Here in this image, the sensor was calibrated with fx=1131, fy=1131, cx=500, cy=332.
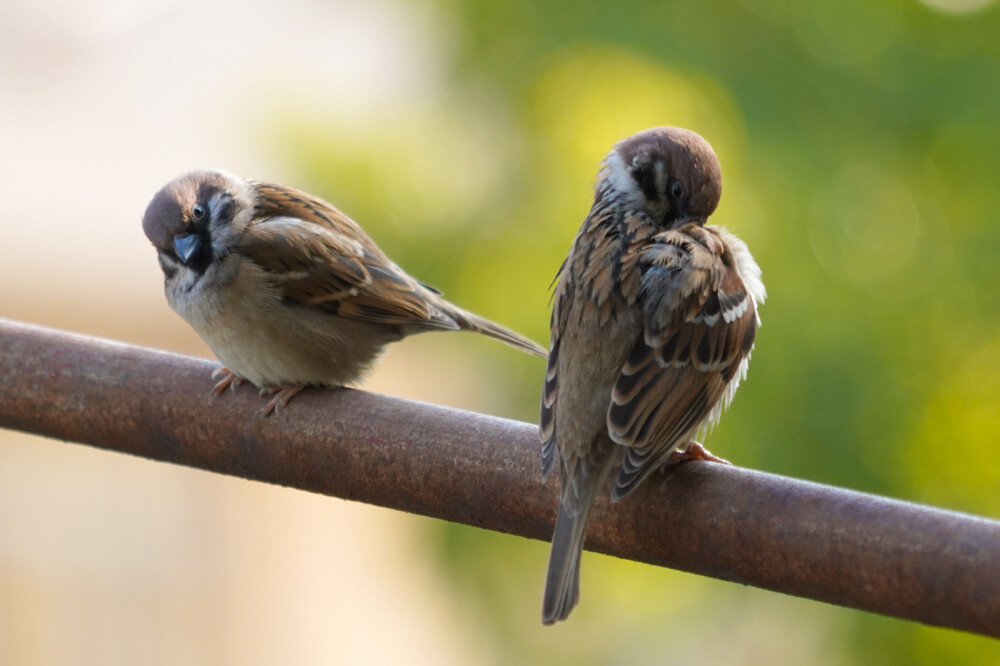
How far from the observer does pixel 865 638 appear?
450 centimetres

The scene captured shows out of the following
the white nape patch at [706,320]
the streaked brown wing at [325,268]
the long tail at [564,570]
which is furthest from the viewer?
the streaked brown wing at [325,268]

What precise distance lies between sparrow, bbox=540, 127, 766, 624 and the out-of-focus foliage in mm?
1827

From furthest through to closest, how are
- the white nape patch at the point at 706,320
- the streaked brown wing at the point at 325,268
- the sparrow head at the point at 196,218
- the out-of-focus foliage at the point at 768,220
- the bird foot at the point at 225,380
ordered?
1. the out-of-focus foliage at the point at 768,220
2. the streaked brown wing at the point at 325,268
3. the sparrow head at the point at 196,218
4. the bird foot at the point at 225,380
5. the white nape patch at the point at 706,320

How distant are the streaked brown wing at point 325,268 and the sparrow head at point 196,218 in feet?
0.16

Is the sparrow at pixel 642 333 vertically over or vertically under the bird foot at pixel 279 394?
over

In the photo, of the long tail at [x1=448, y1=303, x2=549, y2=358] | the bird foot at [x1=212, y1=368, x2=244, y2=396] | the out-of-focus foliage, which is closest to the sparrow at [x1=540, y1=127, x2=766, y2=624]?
the long tail at [x1=448, y1=303, x2=549, y2=358]

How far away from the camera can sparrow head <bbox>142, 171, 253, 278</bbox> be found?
248 cm

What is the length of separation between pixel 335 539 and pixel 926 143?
11.2ft

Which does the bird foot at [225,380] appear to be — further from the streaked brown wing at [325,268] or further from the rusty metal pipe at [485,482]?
the streaked brown wing at [325,268]

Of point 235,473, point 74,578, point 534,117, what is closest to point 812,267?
point 534,117

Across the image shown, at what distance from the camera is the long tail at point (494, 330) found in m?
2.59

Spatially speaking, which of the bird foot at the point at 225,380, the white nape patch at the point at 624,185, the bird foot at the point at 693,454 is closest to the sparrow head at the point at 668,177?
the white nape patch at the point at 624,185

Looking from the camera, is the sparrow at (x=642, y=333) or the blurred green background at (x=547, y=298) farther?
the blurred green background at (x=547, y=298)

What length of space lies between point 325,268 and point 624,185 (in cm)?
82
